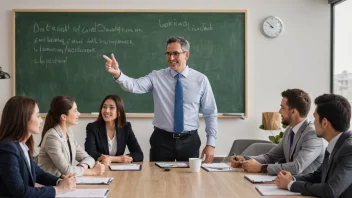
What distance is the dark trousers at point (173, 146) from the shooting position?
149 inches

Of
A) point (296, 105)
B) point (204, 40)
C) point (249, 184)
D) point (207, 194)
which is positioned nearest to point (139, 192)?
point (207, 194)

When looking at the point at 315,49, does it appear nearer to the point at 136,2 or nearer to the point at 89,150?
the point at 136,2

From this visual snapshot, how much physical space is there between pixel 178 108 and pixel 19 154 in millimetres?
1838

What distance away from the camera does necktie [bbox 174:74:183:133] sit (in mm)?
3812

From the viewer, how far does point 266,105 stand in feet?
18.8

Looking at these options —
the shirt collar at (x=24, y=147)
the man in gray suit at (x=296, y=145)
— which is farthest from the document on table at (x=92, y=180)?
the man in gray suit at (x=296, y=145)

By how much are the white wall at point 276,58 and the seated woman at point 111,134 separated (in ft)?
5.49

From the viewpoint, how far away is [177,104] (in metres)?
3.88

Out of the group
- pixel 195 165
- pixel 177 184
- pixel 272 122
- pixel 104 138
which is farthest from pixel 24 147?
pixel 272 122

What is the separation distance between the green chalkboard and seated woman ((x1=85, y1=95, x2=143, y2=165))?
1.66 metres

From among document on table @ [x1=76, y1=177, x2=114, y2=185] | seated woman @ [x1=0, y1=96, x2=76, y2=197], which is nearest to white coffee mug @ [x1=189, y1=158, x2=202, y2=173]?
document on table @ [x1=76, y1=177, x2=114, y2=185]

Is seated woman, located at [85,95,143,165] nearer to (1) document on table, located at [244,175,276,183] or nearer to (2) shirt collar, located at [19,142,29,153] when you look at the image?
(1) document on table, located at [244,175,276,183]

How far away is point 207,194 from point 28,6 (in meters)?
4.11

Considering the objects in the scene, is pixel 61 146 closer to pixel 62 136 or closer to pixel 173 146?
pixel 62 136
